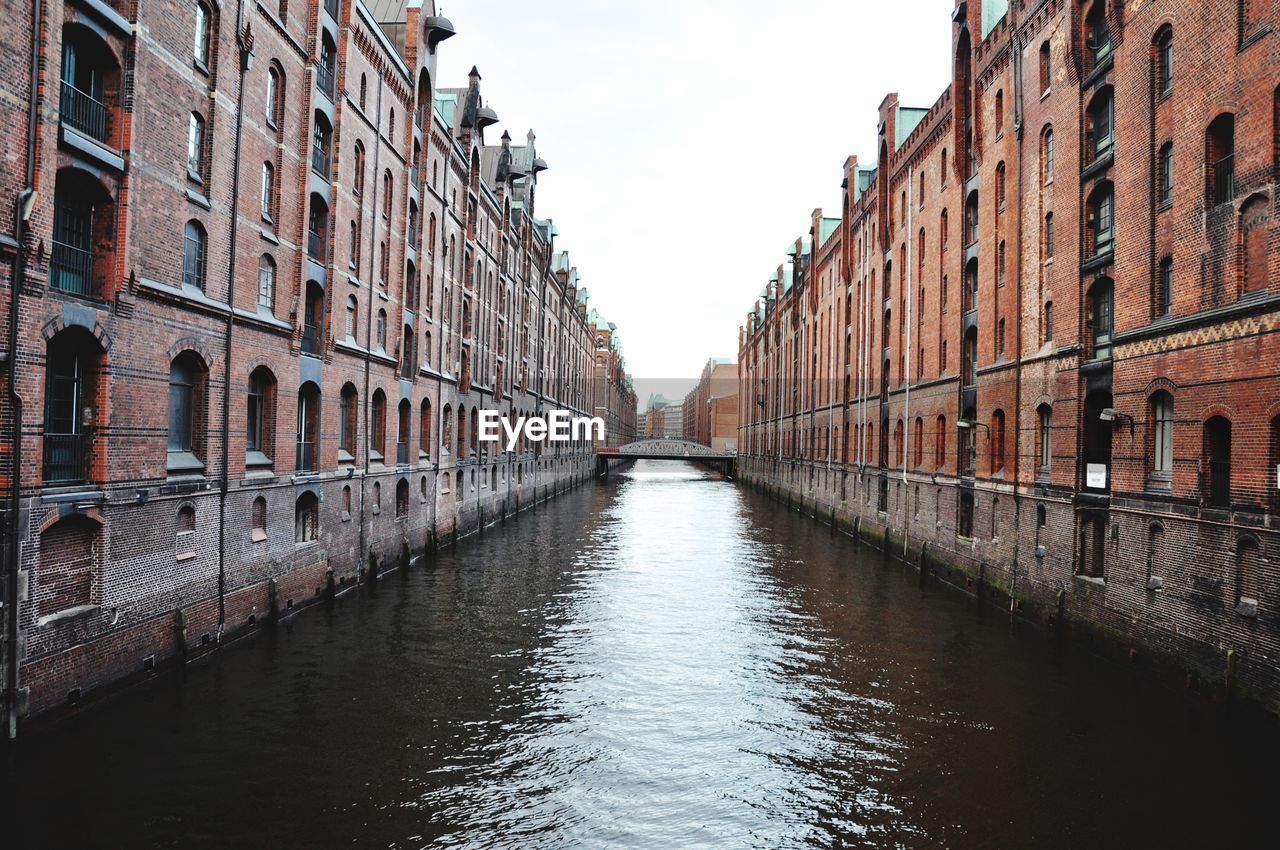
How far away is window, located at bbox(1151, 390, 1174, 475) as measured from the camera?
15.1 m

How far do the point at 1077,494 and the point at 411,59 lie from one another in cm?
2373

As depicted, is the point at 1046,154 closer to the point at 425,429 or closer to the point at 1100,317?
the point at 1100,317

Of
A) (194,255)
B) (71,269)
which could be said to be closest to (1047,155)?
(194,255)

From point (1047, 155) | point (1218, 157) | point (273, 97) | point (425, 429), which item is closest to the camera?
point (1218, 157)

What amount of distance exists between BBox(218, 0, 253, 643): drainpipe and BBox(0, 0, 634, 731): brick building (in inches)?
2.4

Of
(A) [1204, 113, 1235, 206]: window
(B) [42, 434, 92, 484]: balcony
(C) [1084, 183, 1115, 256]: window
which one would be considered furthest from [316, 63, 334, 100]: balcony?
(A) [1204, 113, 1235, 206]: window

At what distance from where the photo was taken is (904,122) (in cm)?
3572

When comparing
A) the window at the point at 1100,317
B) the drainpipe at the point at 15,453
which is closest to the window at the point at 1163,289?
the window at the point at 1100,317

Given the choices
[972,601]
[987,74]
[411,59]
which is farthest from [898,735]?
[411,59]

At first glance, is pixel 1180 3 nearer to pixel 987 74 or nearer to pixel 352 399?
pixel 987 74

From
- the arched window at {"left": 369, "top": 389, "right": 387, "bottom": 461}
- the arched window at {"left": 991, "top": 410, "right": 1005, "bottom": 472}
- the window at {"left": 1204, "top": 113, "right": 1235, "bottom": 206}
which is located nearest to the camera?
the window at {"left": 1204, "top": 113, "right": 1235, "bottom": 206}

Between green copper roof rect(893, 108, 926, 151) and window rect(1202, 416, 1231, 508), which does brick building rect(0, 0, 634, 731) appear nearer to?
window rect(1202, 416, 1231, 508)

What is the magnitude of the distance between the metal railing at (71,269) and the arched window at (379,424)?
12.8 metres

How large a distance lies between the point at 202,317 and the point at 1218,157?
18.2 metres
